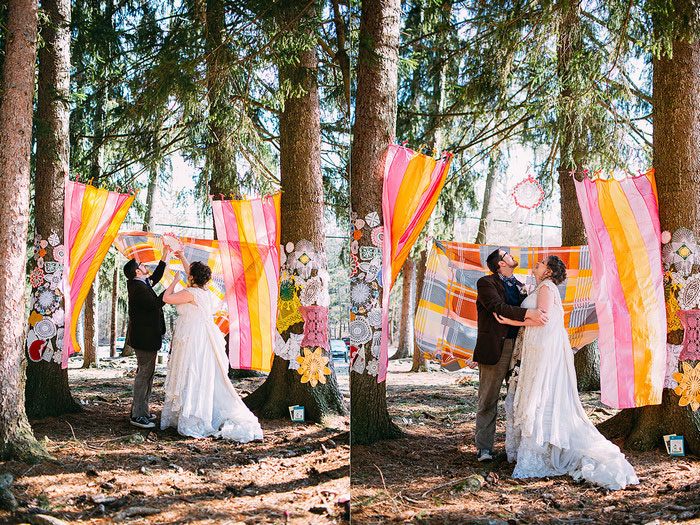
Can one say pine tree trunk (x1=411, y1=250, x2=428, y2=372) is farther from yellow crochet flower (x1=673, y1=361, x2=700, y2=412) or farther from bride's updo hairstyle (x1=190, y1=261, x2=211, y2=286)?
yellow crochet flower (x1=673, y1=361, x2=700, y2=412)

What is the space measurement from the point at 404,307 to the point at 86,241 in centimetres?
200

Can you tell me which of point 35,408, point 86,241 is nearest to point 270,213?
point 86,241

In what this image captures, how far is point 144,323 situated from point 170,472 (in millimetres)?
1154

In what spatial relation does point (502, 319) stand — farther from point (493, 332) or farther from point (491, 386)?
point (491, 386)

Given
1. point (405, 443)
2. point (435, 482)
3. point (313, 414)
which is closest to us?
point (435, 482)

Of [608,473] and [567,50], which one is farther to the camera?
[567,50]

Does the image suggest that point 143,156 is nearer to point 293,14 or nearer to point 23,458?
point 293,14

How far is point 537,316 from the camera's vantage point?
2.95m

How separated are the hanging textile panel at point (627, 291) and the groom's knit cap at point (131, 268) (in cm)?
283

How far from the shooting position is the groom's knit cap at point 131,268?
3678 millimetres

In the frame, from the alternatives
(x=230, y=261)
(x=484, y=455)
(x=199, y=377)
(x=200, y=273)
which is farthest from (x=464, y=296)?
(x=199, y=377)

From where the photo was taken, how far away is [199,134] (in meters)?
3.80

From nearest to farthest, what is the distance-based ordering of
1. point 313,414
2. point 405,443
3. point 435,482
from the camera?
point 435,482
point 405,443
point 313,414

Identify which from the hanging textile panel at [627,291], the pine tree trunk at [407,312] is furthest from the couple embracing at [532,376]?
the pine tree trunk at [407,312]
